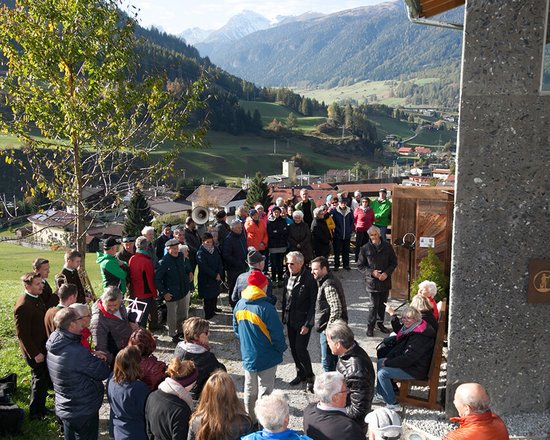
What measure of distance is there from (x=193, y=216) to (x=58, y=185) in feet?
9.35

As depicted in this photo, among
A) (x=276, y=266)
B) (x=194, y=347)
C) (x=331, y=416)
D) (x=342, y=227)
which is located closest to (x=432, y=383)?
(x=331, y=416)

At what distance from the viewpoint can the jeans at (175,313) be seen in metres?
8.04

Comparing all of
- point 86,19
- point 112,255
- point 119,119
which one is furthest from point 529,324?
point 86,19

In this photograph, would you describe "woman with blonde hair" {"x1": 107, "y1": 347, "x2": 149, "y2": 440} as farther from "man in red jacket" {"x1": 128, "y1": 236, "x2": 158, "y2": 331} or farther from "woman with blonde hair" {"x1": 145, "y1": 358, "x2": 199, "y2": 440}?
"man in red jacket" {"x1": 128, "y1": 236, "x2": 158, "y2": 331}

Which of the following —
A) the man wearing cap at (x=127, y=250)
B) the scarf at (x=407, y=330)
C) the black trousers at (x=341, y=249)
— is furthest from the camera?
the black trousers at (x=341, y=249)

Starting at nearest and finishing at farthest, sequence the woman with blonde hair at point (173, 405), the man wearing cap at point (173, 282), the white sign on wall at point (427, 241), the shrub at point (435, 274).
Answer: the woman with blonde hair at point (173, 405), the man wearing cap at point (173, 282), the shrub at point (435, 274), the white sign on wall at point (427, 241)

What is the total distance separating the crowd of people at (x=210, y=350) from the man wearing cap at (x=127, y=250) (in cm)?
2

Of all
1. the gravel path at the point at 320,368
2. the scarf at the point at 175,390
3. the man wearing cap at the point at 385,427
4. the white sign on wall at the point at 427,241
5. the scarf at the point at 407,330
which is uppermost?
the white sign on wall at the point at 427,241

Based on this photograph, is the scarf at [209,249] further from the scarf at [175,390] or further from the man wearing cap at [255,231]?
the scarf at [175,390]

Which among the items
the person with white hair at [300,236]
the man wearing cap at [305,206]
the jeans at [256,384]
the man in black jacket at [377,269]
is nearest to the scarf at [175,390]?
the jeans at [256,384]

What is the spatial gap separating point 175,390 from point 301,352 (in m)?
2.81

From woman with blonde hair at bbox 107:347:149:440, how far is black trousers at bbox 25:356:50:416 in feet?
5.85

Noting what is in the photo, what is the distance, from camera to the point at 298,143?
13925cm

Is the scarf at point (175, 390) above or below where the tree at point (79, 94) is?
below
